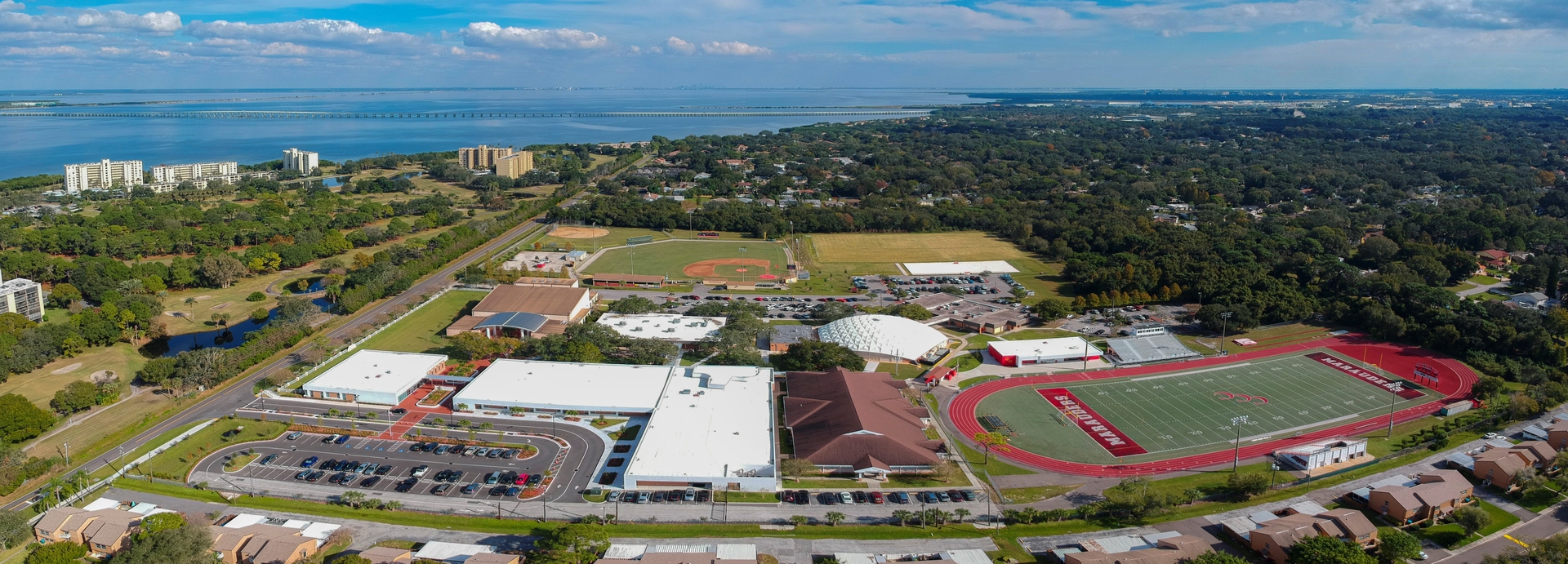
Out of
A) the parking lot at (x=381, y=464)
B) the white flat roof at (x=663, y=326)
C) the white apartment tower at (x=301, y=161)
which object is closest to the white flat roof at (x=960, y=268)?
the white flat roof at (x=663, y=326)

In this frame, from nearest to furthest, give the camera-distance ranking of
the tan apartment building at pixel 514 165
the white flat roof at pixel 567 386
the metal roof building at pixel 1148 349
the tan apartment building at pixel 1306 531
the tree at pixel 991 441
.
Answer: the tan apartment building at pixel 1306 531 < the tree at pixel 991 441 < the white flat roof at pixel 567 386 < the metal roof building at pixel 1148 349 < the tan apartment building at pixel 514 165

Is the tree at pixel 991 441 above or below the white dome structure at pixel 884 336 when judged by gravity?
below

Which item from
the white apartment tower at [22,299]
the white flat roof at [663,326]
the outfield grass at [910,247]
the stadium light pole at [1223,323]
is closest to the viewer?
the white flat roof at [663,326]

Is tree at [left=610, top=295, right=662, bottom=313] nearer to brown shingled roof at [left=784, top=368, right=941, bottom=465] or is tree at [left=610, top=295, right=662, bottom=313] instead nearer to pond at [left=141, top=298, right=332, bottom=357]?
brown shingled roof at [left=784, top=368, right=941, bottom=465]

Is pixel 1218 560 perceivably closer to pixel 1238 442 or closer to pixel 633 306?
pixel 1238 442

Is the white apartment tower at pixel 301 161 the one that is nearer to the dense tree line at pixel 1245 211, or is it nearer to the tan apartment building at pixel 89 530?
the dense tree line at pixel 1245 211

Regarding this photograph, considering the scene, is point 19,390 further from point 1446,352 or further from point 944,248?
point 1446,352
